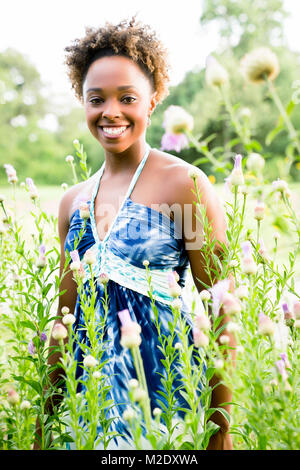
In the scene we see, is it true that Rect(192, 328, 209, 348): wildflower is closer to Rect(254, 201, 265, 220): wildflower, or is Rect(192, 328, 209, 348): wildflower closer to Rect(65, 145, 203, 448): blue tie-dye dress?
Rect(254, 201, 265, 220): wildflower

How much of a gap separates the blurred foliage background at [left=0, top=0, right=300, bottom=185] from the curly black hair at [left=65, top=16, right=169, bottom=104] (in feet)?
47.7

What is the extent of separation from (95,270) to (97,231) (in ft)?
0.45

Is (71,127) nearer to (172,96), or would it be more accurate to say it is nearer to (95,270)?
(172,96)

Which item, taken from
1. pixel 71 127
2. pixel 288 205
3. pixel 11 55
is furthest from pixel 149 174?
pixel 11 55

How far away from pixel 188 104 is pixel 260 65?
→ 66.7 feet

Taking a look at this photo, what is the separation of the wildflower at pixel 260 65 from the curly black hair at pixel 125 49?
0.70m

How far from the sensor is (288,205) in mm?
837

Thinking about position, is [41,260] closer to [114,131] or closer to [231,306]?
[114,131]

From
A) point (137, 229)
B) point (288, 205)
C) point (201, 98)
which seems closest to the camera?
point (288, 205)

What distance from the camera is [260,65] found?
0.69 metres

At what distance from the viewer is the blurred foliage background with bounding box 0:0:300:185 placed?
18.1 metres
